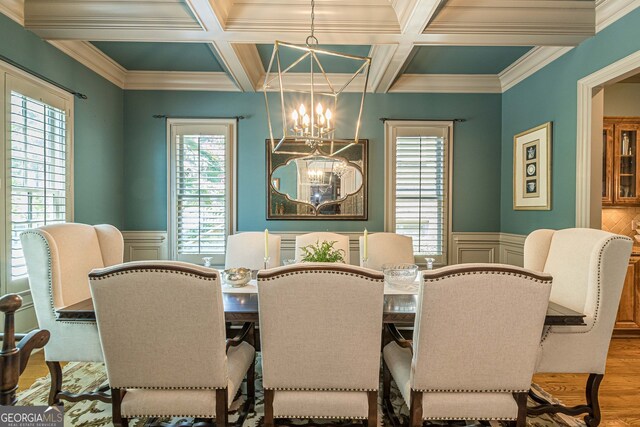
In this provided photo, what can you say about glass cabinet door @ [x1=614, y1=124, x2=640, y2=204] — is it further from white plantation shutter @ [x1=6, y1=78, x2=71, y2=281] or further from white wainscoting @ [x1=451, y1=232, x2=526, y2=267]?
white plantation shutter @ [x1=6, y1=78, x2=71, y2=281]

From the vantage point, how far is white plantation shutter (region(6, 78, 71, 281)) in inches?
98.4

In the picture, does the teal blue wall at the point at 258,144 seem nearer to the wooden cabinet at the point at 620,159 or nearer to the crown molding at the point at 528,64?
the crown molding at the point at 528,64

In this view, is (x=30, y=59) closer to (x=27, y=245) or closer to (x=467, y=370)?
(x=27, y=245)

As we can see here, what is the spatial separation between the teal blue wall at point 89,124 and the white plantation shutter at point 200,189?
0.61 metres

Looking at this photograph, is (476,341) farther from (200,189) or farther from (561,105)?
(200,189)

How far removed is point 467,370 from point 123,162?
4.10 m

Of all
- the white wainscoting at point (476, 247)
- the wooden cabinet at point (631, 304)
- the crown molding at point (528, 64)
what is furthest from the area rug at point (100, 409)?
the crown molding at point (528, 64)

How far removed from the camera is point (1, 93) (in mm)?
2391

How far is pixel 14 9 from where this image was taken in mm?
2508

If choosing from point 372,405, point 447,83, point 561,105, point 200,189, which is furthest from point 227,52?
point 561,105

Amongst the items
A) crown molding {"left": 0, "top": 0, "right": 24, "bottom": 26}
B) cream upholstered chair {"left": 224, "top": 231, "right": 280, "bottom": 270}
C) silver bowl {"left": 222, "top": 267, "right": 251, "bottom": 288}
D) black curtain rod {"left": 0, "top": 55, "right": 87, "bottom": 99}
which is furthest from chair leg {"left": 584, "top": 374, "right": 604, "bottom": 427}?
crown molding {"left": 0, "top": 0, "right": 24, "bottom": 26}

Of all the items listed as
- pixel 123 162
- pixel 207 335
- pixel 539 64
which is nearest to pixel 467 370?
pixel 207 335

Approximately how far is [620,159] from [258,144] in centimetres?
379

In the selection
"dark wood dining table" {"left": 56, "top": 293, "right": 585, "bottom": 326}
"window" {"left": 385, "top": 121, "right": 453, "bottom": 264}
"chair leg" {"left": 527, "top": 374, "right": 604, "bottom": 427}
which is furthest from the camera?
"window" {"left": 385, "top": 121, "right": 453, "bottom": 264}
